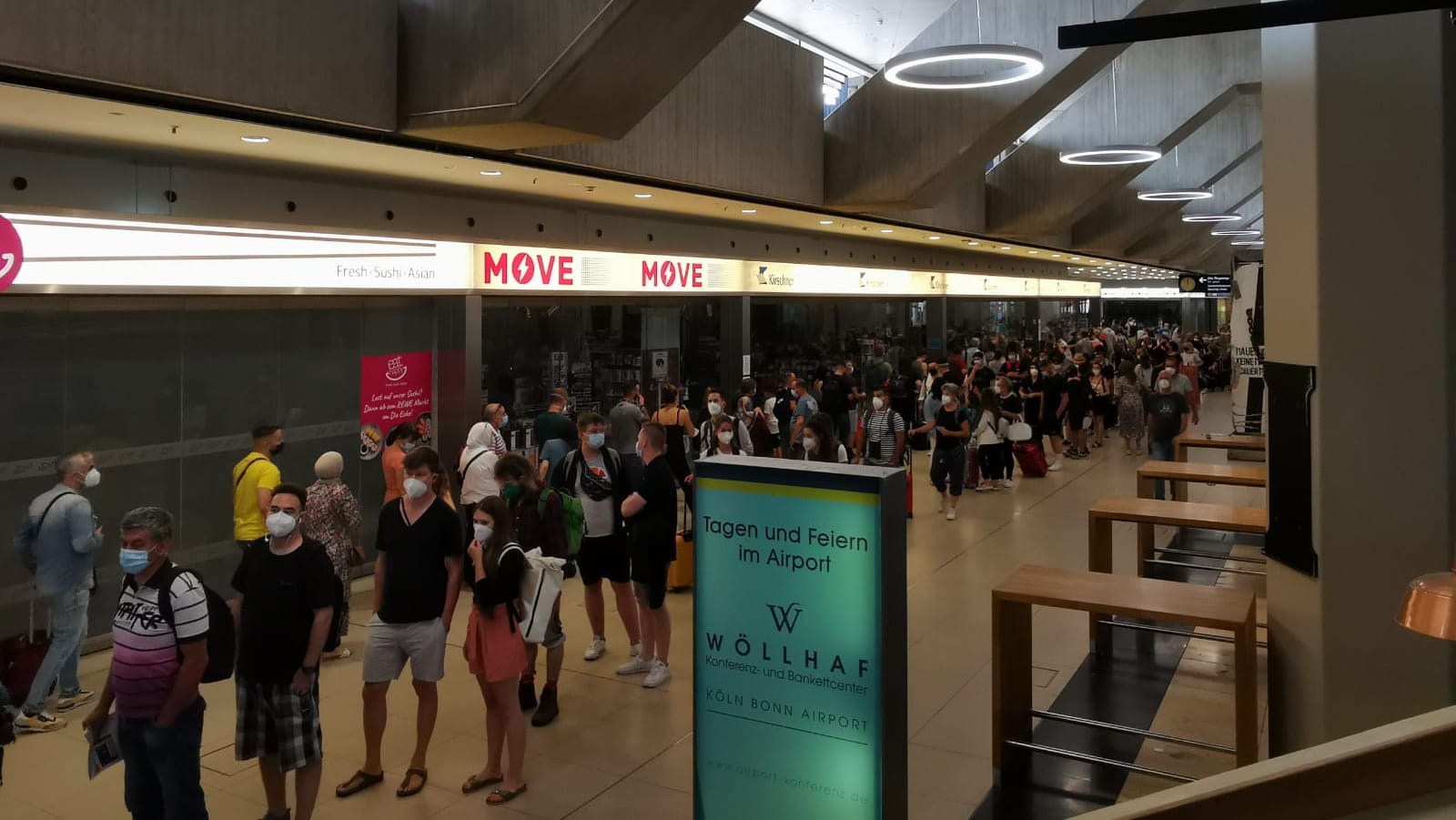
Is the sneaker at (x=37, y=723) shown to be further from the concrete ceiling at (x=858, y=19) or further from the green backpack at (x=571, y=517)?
the concrete ceiling at (x=858, y=19)

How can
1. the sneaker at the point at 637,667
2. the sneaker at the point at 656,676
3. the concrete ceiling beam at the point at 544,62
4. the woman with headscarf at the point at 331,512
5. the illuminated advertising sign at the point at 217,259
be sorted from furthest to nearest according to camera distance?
the woman with headscarf at the point at 331,512 < the sneaker at the point at 637,667 < the illuminated advertising sign at the point at 217,259 < the sneaker at the point at 656,676 < the concrete ceiling beam at the point at 544,62

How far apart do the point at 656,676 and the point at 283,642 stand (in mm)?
2669

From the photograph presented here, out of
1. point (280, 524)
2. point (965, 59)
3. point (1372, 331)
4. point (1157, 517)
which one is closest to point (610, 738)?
point (280, 524)

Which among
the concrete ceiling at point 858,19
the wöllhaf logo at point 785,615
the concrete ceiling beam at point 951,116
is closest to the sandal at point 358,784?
the wöllhaf logo at point 785,615

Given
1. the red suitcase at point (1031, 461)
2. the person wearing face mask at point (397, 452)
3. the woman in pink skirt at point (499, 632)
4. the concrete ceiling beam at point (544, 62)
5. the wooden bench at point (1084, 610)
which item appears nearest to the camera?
the wooden bench at point (1084, 610)

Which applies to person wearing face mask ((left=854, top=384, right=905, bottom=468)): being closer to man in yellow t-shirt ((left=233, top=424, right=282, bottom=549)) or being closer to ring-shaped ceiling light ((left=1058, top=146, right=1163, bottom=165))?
ring-shaped ceiling light ((left=1058, top=146, right=1163, bottom=165))

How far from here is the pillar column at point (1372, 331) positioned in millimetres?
4344

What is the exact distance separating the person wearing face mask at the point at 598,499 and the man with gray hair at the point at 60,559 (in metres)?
2.82

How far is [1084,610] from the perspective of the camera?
17.0 feet

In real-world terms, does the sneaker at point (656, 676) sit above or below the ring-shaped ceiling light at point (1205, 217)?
below

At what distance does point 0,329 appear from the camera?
666cm

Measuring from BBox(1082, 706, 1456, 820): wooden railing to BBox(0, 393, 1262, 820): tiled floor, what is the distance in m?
3.54

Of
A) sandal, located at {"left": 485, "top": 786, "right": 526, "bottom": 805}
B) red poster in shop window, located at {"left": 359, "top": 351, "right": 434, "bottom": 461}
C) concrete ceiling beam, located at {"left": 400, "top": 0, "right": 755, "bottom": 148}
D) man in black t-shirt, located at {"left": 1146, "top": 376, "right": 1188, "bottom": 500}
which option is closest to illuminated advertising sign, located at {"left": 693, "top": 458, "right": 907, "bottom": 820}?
sandal, located at {"left": 485, "top": 786, "right": 526, "bottom": 805}

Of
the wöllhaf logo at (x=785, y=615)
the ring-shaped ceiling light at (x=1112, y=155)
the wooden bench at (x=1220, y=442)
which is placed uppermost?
the ring-shaped ceiling light at (x=1112, y=155)
